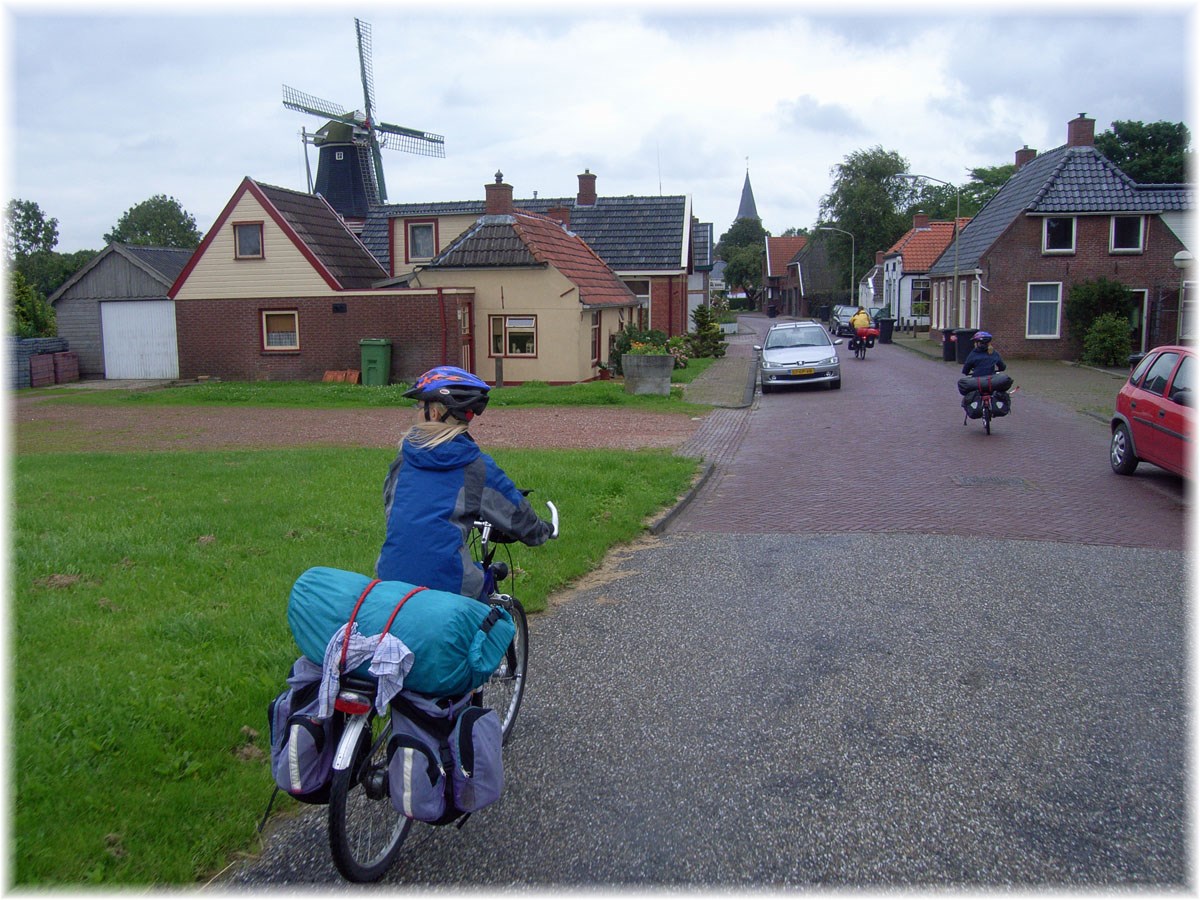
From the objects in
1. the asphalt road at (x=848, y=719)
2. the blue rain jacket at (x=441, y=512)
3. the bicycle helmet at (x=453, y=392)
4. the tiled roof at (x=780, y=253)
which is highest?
the tiled roof at (x=780, y=253)

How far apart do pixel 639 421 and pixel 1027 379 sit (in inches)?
536

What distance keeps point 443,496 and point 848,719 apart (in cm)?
234

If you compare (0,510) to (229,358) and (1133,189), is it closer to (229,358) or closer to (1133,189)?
(229,358)

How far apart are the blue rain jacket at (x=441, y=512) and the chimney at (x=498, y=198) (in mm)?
24456

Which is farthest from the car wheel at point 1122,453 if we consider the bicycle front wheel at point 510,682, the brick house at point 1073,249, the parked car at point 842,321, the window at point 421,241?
the parked car at point 842,321

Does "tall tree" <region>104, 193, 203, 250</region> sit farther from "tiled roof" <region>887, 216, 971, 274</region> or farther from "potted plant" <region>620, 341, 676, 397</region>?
"potted plant" <region>620, 341, 676, 397</region>

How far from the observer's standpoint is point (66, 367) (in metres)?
32.6

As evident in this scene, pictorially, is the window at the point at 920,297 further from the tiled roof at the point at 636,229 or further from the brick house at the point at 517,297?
the brick house at the point at 517,297

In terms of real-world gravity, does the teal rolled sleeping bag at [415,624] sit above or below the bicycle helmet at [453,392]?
below

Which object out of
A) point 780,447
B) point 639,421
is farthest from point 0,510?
point 639,421

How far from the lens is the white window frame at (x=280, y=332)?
94.4 ft

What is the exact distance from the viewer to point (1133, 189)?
34.4 meters

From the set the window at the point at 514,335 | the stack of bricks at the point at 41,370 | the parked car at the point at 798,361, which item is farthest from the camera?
the stack of bricks at the point at 41,370

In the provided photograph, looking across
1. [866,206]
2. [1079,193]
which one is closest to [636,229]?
[1079,193]
